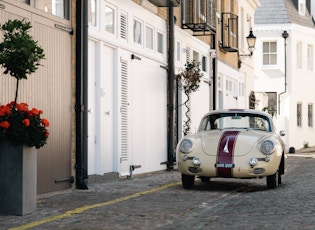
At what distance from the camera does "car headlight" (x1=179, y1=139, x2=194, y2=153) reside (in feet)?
41.5

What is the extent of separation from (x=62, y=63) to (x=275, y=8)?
99.1 ft

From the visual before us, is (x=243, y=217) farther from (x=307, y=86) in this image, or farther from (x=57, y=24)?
(x=307, y=86)

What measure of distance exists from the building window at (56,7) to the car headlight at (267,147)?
3.81 m

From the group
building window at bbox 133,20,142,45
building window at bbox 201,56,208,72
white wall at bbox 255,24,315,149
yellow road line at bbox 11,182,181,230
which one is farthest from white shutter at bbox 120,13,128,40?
white wall at bbox 255,24,315,149

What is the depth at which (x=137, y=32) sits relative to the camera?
1689 cm

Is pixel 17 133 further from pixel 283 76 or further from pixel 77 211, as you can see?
pixel 283 76

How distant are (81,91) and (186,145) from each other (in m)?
1.96

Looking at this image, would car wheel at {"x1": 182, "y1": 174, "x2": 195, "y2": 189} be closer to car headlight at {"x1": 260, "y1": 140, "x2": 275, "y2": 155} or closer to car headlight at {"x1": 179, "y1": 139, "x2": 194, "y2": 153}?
car headlight at {"x1": 179, "y1": 139, "x2": 194, "y2": 153}

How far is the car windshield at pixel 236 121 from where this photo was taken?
13.7m

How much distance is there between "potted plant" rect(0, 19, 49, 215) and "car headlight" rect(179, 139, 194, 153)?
422 centimetres

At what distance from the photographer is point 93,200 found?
10547 millimetres

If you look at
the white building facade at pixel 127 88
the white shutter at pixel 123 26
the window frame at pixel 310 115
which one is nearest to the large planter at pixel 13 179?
the white building facade at pixel 127 88

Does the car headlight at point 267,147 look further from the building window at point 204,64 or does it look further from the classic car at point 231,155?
the building window at point 204,64

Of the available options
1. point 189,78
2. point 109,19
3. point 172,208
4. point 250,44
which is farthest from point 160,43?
point 250,44
